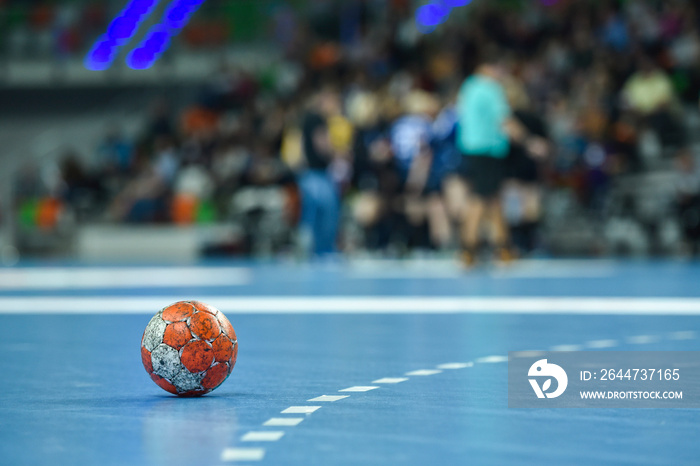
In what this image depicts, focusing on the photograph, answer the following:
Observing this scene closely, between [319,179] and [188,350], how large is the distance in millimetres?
10349

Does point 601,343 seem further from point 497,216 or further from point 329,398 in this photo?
point 497,216

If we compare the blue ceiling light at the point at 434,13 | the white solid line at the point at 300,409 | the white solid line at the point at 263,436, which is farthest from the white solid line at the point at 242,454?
the blue ceiling light at the point at 434,13

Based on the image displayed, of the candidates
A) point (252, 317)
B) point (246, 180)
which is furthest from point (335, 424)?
point (246, 180)

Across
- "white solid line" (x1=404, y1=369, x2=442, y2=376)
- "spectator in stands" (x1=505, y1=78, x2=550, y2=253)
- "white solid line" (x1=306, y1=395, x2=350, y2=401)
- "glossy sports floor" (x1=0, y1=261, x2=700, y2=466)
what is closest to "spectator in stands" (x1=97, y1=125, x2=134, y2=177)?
"spectator in stands" (x1=505, y1=78, x2=550, y2=253)

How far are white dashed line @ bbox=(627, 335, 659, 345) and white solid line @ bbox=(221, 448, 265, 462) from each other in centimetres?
285

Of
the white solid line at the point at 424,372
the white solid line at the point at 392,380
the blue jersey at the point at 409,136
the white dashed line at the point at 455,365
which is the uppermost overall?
the blue jersey at the point at 409,136

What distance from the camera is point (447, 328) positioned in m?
5.77

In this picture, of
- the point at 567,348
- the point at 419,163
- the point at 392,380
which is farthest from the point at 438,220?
the point at 392,380

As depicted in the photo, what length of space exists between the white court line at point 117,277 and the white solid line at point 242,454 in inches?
301

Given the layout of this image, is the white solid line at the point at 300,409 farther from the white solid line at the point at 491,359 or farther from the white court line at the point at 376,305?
the white court line at the point at 376,305

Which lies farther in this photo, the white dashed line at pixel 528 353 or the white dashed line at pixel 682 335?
the white dashed line at pixel 682 335

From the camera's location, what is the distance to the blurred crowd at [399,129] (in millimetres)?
14594

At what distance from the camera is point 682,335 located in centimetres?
522

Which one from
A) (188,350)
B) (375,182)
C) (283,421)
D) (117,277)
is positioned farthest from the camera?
(375,182)
